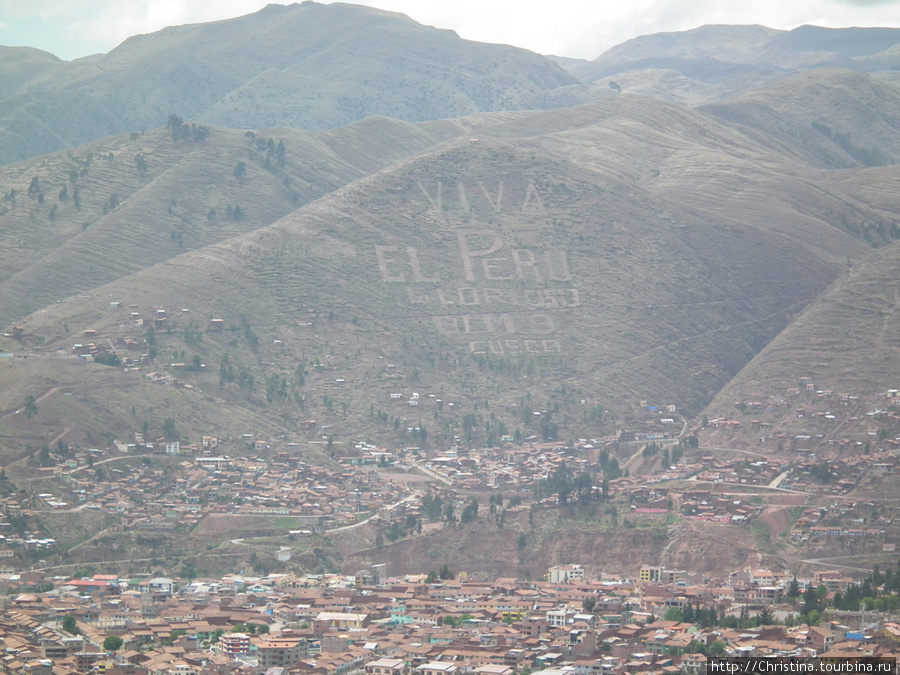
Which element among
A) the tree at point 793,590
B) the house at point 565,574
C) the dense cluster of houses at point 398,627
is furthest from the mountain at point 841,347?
the tree at point 793,590

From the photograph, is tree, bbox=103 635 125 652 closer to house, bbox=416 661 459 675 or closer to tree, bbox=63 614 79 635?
tree, bbox=63 614 79 635

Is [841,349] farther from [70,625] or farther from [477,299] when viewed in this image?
[70,625]

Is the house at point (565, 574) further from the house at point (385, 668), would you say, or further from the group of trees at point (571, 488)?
the house at point (385, 668)

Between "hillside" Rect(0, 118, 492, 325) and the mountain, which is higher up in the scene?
"hillside" Rect(0, 118, 492, 325)

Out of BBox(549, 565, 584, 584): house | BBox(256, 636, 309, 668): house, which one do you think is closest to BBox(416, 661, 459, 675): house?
BBox(256, 636, 309, 668): house

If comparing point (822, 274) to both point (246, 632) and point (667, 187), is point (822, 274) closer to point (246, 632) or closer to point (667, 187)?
point (667, 187)

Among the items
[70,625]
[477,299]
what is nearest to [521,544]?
[70,625]
